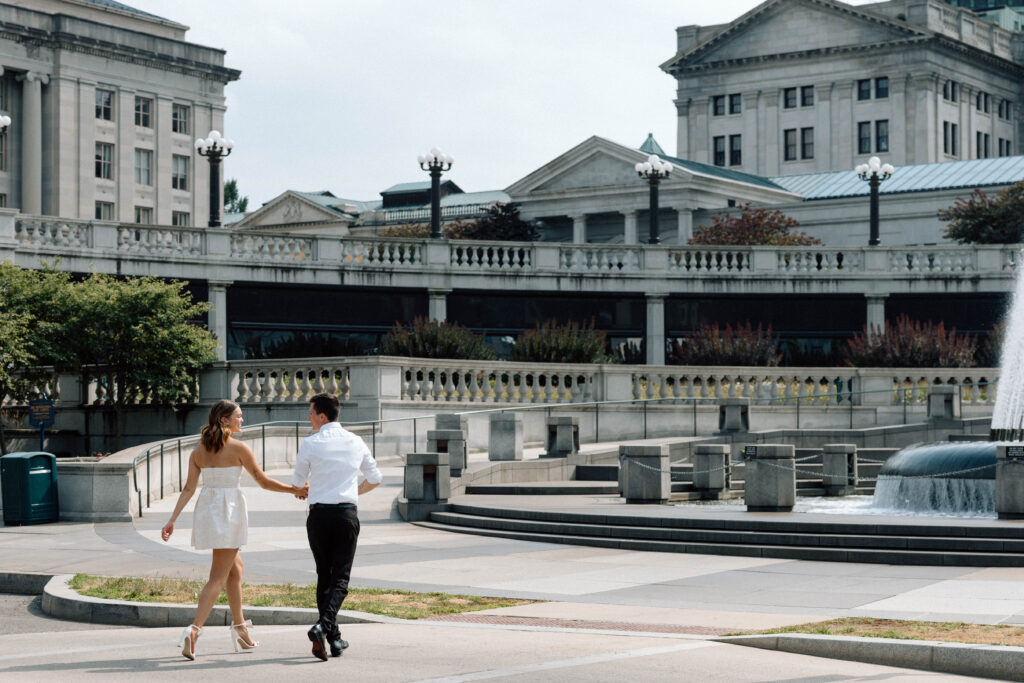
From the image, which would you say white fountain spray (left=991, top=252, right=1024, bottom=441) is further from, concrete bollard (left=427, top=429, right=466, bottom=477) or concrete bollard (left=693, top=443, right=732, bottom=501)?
concrete bollard (left=427, top=429, right=466, bottom=477)

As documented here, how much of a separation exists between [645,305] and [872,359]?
38.9 feet

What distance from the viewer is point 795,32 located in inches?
4424

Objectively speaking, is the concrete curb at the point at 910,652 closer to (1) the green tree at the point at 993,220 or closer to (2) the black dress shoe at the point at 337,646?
(2) the black dress shoe at the point at 337,646

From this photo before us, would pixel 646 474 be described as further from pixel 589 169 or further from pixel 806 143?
pixel 806 143

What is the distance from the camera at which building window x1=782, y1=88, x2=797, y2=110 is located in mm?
113750

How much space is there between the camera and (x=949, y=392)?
33312mm

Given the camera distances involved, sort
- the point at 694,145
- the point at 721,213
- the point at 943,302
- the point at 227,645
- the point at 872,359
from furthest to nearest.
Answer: the point at 694,145, the point at 721,213, the point at 943,302, the point at 872,359, the point at 227,645

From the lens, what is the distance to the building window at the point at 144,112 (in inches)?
3816

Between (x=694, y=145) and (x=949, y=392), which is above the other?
(x=694, y=145)

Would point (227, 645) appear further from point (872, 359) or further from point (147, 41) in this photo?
point (147, 41)

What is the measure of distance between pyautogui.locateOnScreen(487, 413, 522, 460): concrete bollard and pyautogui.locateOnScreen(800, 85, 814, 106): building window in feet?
295

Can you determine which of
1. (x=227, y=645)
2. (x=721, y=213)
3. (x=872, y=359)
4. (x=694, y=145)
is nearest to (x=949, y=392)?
(x=872, y=359)

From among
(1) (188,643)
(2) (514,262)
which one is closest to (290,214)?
(2) (514,262)

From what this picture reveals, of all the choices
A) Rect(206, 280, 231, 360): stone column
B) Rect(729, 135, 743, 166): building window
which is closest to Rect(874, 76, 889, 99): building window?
Rect(729, 135, 743, 166): building window
